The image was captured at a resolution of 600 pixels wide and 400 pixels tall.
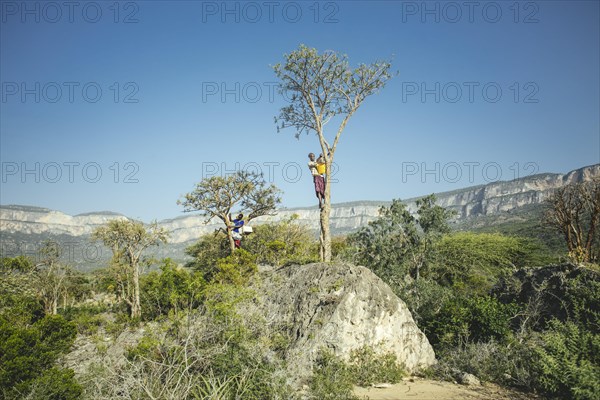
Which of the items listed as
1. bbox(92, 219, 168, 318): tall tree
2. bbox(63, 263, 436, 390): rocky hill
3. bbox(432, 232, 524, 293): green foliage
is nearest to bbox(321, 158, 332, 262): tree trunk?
bbox(63, 263, 436, 390): rocky hill

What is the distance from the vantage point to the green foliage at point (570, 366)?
6.93 meters

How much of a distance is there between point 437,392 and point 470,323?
4.84 metres

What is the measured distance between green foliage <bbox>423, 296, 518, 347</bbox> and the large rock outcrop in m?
1.91

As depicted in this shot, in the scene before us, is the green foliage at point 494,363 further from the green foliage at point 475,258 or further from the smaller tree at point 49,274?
the smaller tree at point 49,274

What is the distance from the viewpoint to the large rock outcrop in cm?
991

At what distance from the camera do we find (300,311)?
35.4 ft

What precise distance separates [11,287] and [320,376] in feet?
76.4

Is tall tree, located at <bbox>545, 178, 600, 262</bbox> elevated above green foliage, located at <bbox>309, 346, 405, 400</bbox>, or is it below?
above

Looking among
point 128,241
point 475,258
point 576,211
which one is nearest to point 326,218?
Result: point 128,241

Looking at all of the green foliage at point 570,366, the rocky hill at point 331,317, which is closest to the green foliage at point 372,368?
the rocky hill at point 331,317

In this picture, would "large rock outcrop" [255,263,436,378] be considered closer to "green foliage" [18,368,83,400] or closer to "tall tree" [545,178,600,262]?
"green foliage" [18,368,83,400]

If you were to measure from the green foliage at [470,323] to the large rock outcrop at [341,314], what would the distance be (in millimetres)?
1906

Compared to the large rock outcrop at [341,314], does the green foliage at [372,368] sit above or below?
below

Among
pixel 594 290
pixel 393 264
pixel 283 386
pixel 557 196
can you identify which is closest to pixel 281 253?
pixel 393 264
